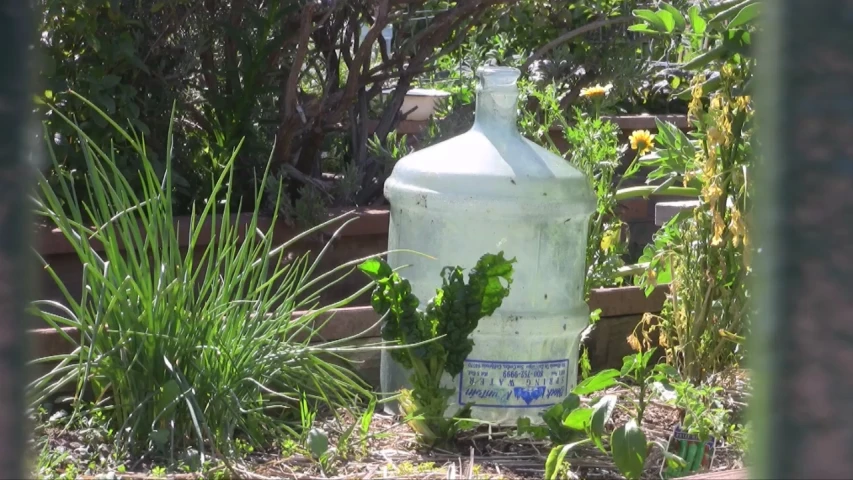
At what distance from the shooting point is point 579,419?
2035 millimetres

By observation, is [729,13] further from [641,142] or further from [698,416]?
[641,142]

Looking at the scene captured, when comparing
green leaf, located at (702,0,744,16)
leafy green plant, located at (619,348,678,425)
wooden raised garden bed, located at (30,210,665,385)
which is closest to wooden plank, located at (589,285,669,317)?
wooden raised garden bed, located at (30,210,665,385)

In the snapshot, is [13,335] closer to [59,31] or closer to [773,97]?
[773,97]

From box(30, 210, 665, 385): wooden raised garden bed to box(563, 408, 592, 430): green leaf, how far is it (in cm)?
54

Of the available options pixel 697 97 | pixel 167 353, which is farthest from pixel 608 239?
pixel 167 353

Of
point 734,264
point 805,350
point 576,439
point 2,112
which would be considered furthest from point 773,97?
point 734,264

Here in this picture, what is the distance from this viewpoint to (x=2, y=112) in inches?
14.2

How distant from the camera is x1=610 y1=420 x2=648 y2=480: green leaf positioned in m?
1.82

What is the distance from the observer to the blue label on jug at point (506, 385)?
2.38m

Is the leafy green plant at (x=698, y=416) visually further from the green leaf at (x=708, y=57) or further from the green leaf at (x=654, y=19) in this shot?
the green leaf at (x=654, y=19)

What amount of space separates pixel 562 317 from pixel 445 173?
17.7 inches

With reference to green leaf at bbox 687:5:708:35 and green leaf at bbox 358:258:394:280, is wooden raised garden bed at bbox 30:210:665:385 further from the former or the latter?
green leaf at bbox 687:5:708:35

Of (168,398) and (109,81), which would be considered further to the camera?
(109,81)

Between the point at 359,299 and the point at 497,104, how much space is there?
1.20 meters
